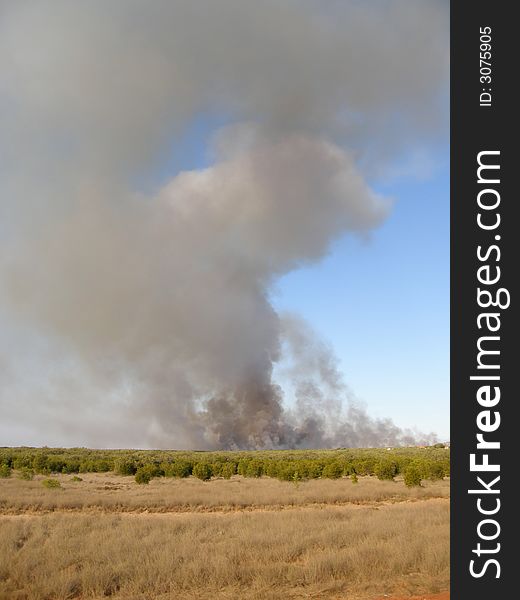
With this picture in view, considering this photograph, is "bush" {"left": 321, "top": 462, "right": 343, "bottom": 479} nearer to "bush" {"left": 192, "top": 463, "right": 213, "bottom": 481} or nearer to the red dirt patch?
"bush" {"left": 192, "top": 463, "right": 213, "bottom": 481}

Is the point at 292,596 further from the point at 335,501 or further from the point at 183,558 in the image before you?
the point at 335,501

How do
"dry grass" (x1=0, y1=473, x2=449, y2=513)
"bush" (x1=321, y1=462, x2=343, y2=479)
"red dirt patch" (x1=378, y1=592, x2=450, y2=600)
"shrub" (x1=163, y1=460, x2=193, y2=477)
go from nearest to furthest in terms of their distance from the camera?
1. "red dirt patch" (x1=378, y1=592, x2=450, y2=600)
2. "dry grass" (x1=0, y1=473, x2=449, y2=513)
3. "bush" (x1=321, y1=462, x2=343, y2=479)
4. "shrub" (x1=163, y1=460, x2=193, y2=477)

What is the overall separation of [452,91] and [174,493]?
32.7 metres

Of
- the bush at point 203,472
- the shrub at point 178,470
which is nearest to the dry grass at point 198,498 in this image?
the bush at point 203,472

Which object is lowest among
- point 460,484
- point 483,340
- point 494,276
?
point 460,484

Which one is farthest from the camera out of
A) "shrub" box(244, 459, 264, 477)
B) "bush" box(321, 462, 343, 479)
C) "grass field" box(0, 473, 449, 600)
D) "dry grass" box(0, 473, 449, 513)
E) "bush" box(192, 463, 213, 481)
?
"shrub" box(244, 459, 264, 477)


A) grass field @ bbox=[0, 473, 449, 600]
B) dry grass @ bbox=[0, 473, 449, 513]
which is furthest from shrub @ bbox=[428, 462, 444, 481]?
grass field @ bbox=[0, 473, 449, 600]

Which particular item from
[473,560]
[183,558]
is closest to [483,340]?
[473,560]

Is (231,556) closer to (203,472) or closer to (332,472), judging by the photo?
(203,472)

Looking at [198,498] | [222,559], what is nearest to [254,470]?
[198,498]

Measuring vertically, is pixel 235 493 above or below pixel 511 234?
below

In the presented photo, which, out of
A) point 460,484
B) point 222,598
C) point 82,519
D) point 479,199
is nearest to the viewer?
point 460,484

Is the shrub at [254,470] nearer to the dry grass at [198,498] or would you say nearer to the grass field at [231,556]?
the dry grass at [198,498]

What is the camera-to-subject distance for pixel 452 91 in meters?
9.30
